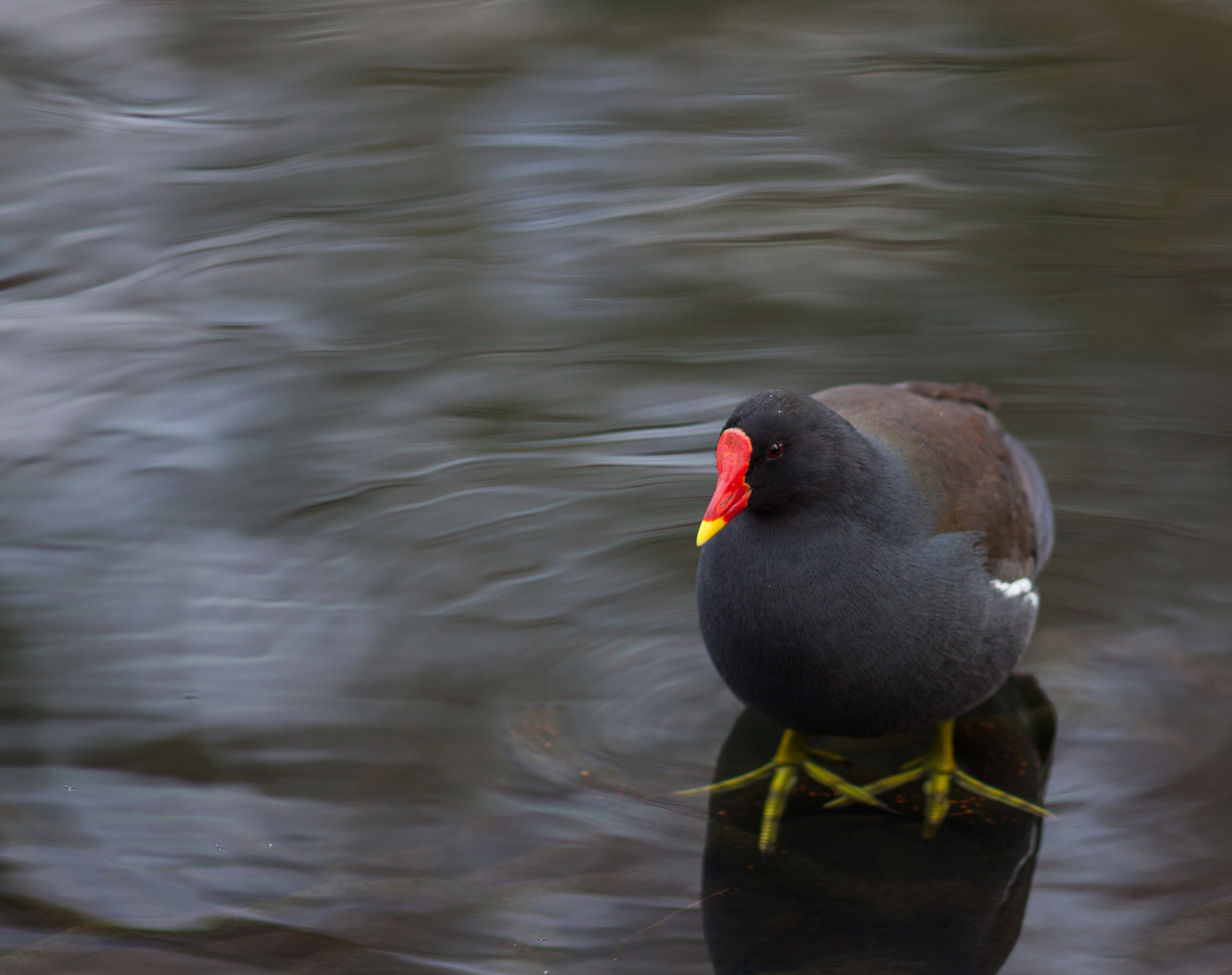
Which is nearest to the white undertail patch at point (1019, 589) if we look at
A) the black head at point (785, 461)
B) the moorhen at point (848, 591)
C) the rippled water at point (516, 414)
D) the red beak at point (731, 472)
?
the moorhen at point (848, 591)

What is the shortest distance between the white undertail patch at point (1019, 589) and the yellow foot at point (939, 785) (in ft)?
1.12

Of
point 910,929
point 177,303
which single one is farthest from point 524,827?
point 177,303

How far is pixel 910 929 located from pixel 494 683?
1.26 m

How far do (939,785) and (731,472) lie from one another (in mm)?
990

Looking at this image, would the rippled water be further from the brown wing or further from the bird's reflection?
the brown wing

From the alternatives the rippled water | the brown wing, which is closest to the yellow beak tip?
the brown wing

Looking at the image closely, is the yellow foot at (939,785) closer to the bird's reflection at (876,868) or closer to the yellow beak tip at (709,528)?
the bird's reflection at (876,868)

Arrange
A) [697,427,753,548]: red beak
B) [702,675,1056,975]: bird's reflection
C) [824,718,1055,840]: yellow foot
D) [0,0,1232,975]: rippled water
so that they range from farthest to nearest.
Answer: [824,718,1055,840]: yellow foot < [0,0,1232,975]: rippled water < [697,427,753,548]: red beak < [702,675,1056,975]: bird's reflection

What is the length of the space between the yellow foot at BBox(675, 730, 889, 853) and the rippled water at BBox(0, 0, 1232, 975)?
15 centimetres

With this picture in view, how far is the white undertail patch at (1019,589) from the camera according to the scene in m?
3.34

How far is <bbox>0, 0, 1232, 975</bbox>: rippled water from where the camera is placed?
307 centimetres

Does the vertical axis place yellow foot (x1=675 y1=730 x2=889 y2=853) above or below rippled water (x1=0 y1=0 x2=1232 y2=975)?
below

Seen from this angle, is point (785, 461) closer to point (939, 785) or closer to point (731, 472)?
point (731, 472)

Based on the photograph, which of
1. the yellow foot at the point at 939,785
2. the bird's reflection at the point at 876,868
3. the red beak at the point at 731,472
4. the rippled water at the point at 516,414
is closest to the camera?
the bird's reflection at the point at 876,868
